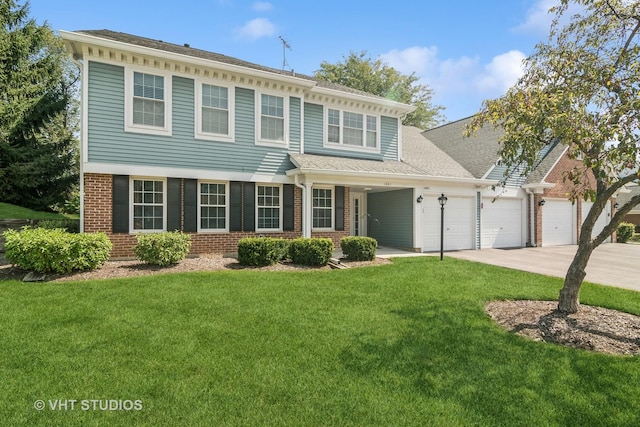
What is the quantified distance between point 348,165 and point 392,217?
3560 millimetres

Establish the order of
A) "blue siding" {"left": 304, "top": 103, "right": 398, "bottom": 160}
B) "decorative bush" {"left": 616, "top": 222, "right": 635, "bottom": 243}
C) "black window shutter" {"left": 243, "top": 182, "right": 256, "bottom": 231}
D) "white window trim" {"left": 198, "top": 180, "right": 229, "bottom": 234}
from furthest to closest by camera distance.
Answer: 1. "decorative bush" {"left": 616, "top": 222, "right": 635, "bottom": 243}
2. "blue siding" {"left": 304, "top": 103, "right": 398, "bottom": 160}
3. "black window shutter" {"left": 243, "top": 182, "right": 256, "bottom": 231}
4. "white window trim" {"left": 198, "top": 180, "right": 229, "bottom": 234}

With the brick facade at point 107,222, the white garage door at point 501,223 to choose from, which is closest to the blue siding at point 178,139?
the brick facade at point 107,222

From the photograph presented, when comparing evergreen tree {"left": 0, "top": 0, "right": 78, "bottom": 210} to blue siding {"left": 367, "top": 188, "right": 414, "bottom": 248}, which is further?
evergreen tree {"left": 0, "top": 0, "right": 78, "bottom": 210}

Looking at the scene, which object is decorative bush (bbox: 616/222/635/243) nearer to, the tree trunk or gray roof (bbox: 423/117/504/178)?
gray roof (bbox: 423/117/504/178)

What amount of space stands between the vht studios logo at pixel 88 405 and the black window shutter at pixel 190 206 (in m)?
7.52

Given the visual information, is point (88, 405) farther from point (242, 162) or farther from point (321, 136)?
point (321, 136)

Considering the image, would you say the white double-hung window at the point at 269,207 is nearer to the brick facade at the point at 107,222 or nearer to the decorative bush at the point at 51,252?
the brick facade at the point at 107,222

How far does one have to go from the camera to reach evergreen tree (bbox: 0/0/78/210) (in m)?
14.1

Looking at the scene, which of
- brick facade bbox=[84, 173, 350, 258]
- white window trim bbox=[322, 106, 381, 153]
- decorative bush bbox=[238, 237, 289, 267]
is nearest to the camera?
decorative bush bbox=[238, 237, 289, 267]

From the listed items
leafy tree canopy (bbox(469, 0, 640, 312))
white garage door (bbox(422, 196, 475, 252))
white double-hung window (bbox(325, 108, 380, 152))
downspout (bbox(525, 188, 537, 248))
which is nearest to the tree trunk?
leafy tree canopy (bbox(469, 0, 640, 312))

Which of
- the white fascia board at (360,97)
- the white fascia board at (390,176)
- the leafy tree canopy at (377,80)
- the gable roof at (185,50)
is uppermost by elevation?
the leafy tree canopy at (377,80)

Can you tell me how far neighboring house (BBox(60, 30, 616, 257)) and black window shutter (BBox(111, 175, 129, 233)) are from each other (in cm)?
3

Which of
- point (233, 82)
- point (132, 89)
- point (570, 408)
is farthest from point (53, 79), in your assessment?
point (570, 408)

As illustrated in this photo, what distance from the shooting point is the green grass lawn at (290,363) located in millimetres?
2891
